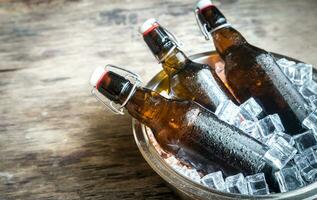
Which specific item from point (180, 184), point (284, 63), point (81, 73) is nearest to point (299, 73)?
point (284, 63)

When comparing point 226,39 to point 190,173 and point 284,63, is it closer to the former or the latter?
point 284,63

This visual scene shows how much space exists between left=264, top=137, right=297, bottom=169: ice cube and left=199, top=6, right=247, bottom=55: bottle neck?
9.9 inches

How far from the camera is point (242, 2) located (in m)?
1.44

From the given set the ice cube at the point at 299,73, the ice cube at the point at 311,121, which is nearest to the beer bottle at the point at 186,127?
the ice cube at the point at 311,121

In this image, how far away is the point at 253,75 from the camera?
0.88 m

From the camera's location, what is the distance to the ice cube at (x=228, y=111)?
0.83 m

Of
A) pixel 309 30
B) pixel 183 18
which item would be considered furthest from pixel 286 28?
pixel 183 18

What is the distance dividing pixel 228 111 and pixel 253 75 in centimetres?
10

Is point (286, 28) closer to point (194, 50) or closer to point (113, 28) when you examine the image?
point (194, 50)

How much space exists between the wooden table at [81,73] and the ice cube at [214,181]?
0.59ft

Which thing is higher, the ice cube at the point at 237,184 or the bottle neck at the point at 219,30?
the bottle neck at the point at 219,30

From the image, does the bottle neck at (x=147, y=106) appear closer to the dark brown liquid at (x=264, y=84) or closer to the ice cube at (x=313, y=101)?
the dark brown liquid at (x=264, y=84)

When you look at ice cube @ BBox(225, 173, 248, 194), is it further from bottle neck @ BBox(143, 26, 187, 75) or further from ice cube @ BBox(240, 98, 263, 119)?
bottle neck @ BBox(143, 26, 187, 75)

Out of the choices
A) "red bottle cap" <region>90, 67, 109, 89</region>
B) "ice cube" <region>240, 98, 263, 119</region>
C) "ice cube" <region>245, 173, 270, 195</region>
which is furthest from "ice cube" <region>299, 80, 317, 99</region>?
"red bottle cap" <region>90, 67, 109, 89</region>
